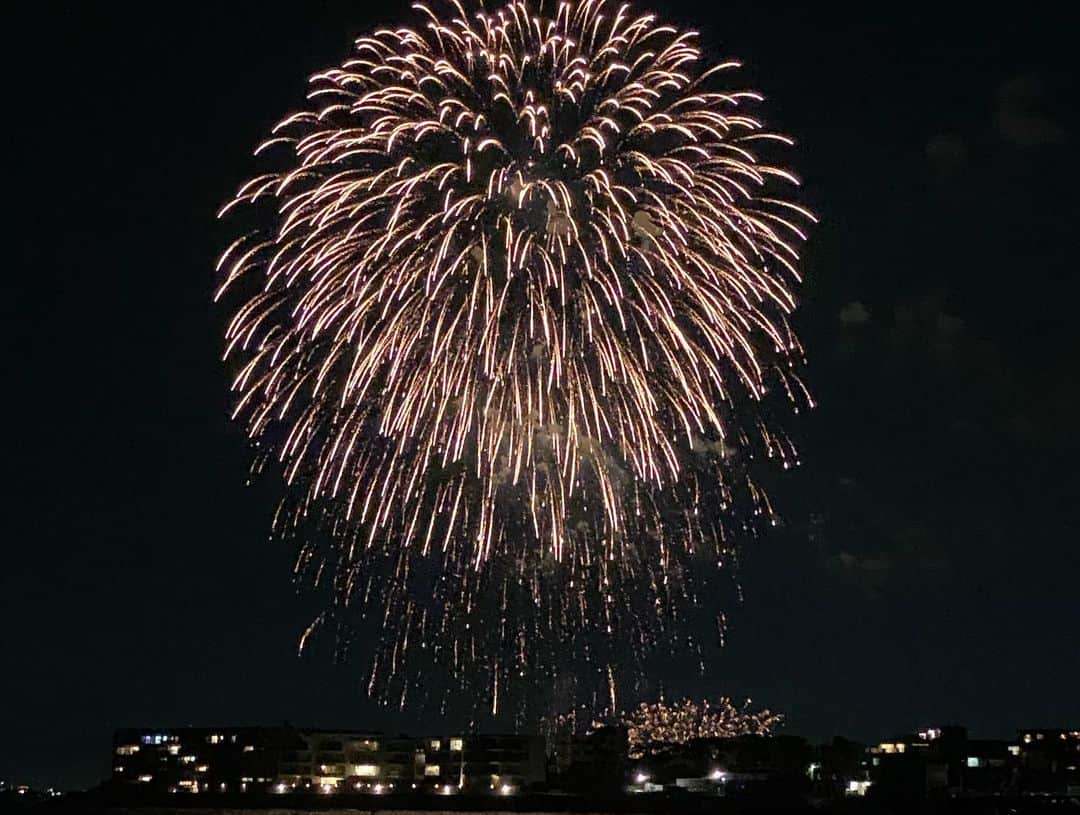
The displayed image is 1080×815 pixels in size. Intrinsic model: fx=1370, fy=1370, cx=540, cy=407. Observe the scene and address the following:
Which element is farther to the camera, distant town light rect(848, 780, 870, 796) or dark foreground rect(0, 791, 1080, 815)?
distant town light rect(848, 780, 870, 796)

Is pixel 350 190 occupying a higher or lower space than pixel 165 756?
higher

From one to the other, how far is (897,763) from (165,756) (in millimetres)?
99579

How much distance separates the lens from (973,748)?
136250 mm

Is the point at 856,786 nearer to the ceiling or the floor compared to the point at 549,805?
nearer to the ceiling

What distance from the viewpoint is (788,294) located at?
3784cm

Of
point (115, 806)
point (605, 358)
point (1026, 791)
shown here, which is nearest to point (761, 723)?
point (1026, 791)

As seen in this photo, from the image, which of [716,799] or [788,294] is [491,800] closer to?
[716,799]

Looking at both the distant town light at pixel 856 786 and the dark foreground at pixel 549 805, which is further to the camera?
the distant town light at pixel 856 786

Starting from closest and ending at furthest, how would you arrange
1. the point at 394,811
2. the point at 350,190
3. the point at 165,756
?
the point at 350,190 → the point at 394,811 → the point at 165,756

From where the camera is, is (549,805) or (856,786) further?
(856,786)

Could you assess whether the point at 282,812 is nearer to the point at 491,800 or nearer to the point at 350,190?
the point at 491,800

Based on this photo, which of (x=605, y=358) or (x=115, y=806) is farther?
(x=115, y=806)

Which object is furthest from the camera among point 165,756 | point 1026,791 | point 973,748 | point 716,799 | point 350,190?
point 165,756

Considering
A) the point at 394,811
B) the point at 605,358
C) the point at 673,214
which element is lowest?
the point at 394,811
